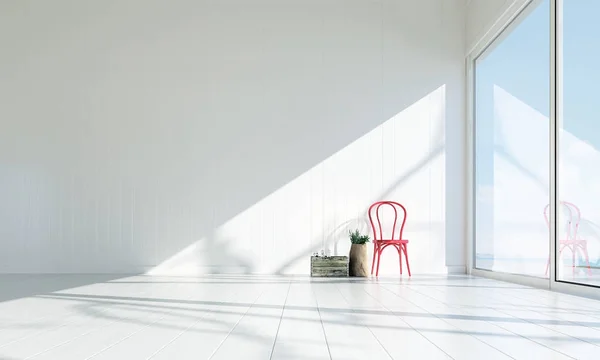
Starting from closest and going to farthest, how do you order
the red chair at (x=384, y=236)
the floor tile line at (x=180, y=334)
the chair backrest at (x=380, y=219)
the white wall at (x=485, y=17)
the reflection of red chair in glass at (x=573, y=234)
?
the floor tile line at (x=180, y=334)
the reflection of red chair in glass at (x=573, y=234)
the white wall at (x=485, y=17)
the red chair at (x=384, y=236)
the chair backrest at (x=380, y=219)

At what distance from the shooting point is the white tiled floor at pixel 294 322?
2080 millimetres

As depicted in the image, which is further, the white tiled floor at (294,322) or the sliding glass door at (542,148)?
the sliding glass door at (542,148)

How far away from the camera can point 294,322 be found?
2764mm

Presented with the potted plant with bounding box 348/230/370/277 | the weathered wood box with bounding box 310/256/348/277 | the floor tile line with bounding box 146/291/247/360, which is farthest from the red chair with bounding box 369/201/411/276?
the floor tile line with bounding box 146/291/247/360

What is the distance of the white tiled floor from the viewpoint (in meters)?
2.08

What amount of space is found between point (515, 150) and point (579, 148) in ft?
3.11

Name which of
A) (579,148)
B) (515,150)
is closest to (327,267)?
(515,150)

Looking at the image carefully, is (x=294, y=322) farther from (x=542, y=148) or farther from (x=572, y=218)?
(x=542, y=148)

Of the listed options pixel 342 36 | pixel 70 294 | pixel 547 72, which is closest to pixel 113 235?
pixel 70 294

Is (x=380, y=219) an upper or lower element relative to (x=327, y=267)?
upper

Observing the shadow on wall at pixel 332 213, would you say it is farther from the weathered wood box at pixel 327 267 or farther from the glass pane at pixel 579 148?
the glass pane at pixel 579 148

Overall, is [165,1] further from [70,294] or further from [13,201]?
[70,294]

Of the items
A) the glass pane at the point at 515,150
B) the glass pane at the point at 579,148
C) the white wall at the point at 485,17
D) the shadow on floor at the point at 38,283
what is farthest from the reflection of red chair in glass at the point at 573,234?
the shadow on floor at the point at 38,283

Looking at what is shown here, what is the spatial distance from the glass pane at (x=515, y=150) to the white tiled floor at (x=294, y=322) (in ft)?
1.39
